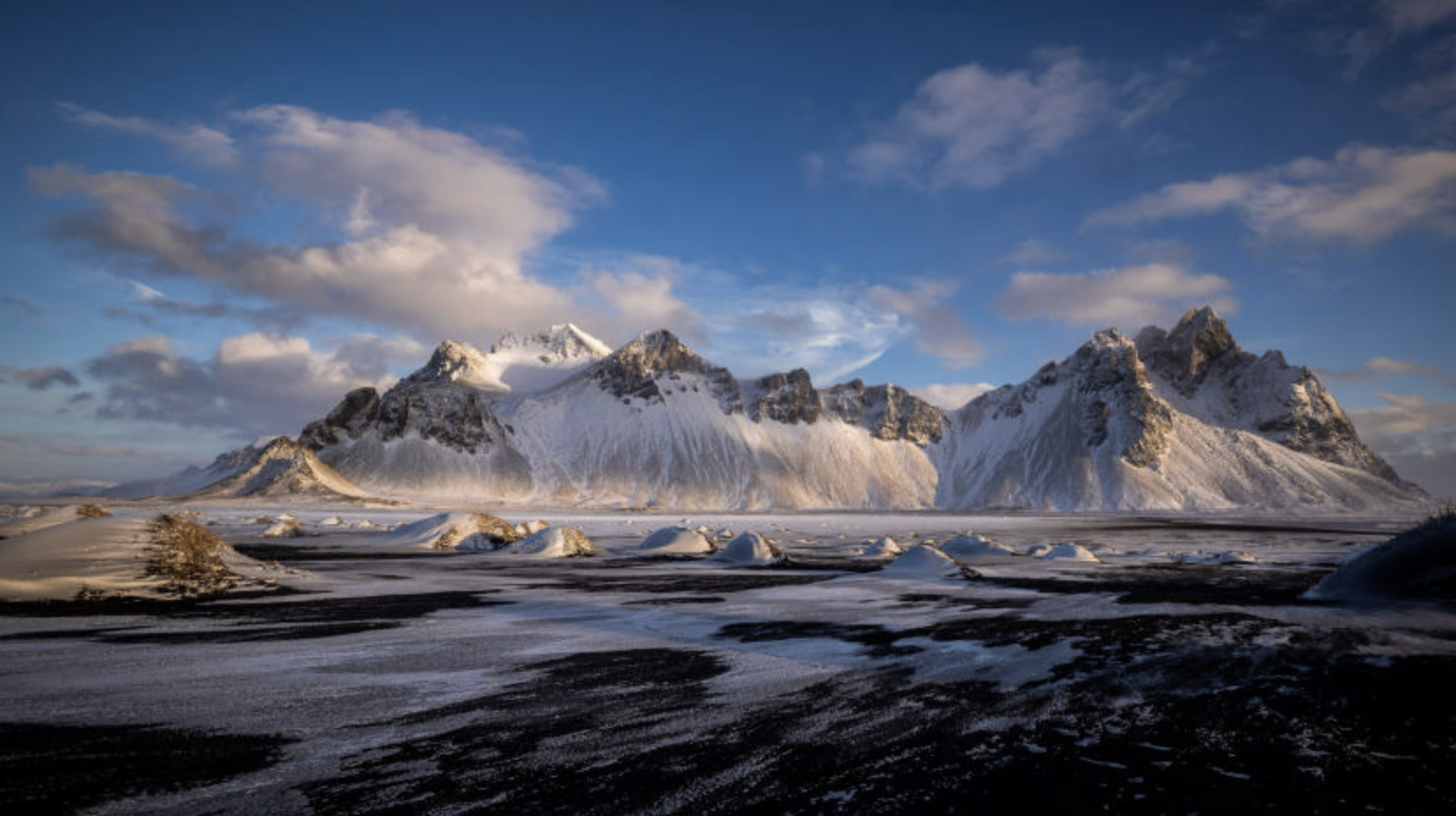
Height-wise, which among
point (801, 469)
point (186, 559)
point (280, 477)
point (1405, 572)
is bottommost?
point (1405, 572)

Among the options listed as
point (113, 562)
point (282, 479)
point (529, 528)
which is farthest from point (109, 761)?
point (282, 479)

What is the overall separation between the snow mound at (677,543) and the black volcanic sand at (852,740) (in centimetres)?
2543

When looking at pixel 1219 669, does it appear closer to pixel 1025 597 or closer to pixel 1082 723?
pixel 1082 723

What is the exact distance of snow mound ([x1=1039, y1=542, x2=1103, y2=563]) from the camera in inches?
1169

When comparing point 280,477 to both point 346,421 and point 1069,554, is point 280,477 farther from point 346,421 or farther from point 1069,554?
point 1069,554

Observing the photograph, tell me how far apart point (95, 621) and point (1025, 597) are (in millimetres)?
18858

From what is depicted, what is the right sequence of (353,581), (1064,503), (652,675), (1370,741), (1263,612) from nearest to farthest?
(1370,741) → (652,675) → (1263,612) → (353,581) → (1064,503)

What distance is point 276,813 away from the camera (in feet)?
13.4

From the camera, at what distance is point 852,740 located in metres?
5.69

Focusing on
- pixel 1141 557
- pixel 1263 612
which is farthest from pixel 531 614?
pixel 1141 557

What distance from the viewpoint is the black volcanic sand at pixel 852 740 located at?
4.42 metres

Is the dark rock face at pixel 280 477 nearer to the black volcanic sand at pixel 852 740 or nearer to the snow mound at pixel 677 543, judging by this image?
the snow mound at pixel 677 543

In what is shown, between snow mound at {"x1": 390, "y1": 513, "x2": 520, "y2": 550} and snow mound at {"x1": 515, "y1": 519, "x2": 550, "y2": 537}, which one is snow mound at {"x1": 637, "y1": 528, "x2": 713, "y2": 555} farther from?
snow mound at {"x1": 390, "y1": 513, "x2": 520, "y2": 550}

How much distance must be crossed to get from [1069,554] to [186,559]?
32023 mm
